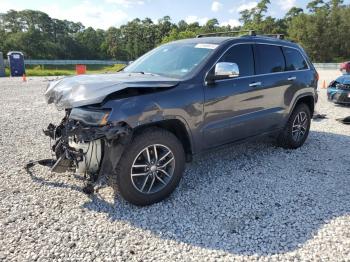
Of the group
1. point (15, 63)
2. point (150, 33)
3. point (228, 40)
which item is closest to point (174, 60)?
point (228, 40)

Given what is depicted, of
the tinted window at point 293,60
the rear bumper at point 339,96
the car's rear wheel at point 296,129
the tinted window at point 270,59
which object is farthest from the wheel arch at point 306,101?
the rear bumper at point 339,96

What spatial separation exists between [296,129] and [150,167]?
3397mm

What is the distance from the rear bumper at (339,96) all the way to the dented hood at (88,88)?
7741mm

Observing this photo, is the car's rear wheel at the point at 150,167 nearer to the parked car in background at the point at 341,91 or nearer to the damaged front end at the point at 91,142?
the damaged front end at the point at 91,142

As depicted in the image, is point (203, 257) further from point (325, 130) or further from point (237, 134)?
point (325, 130)

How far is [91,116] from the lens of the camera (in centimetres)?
354

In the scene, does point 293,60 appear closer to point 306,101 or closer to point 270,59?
point 270,59

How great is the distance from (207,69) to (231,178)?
1.58 meters

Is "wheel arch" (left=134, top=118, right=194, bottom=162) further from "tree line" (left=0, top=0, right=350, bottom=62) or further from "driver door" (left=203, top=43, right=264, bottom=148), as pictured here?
"tree line" (left=0, top=0, right=350, bottom=62)

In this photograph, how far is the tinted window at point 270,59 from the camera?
517 centimetres

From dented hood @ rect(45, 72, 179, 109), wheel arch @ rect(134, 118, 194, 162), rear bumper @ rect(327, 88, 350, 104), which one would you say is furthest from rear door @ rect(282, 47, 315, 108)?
rear bumper @ rect(327, 88, 350, 104)

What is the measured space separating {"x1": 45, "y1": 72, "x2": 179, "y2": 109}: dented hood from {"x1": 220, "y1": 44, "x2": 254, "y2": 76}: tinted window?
105cm

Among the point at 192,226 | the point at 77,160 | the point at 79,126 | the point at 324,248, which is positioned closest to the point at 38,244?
the point at 77,160

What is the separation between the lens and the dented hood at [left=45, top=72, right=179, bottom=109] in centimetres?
350
